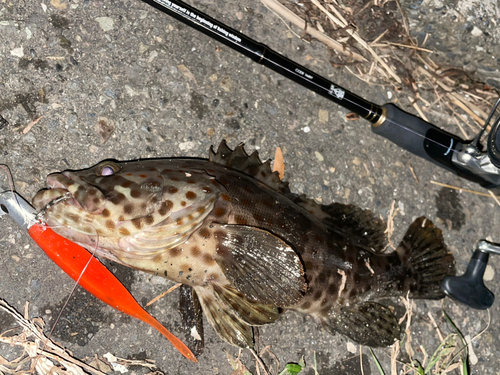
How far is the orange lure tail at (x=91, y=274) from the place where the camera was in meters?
2.88

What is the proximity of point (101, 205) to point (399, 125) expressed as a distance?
101 inches

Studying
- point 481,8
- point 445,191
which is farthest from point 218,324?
point 481,8

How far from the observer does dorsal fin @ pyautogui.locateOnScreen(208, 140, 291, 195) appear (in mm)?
3268

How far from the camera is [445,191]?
4348 millimetres

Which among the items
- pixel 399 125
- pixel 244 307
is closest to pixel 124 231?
pixel 244 307

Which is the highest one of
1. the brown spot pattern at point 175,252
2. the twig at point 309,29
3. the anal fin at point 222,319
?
the twig at point 309,29

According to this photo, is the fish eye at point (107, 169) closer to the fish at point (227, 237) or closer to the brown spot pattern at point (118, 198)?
the fish at point (227, 237)

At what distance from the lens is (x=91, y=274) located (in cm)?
301

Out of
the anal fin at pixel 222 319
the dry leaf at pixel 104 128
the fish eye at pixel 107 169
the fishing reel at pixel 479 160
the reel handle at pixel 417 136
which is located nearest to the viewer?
the fish eye at pixel 107 169

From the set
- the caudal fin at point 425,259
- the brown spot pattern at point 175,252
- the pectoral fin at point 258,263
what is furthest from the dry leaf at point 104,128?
the caudal fin at point 425,259

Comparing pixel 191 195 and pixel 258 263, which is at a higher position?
pixel 191 195

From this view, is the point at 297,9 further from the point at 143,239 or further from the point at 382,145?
the point at 143,239

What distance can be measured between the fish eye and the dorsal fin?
756 mm

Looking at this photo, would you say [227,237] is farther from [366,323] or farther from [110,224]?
[366,323]
